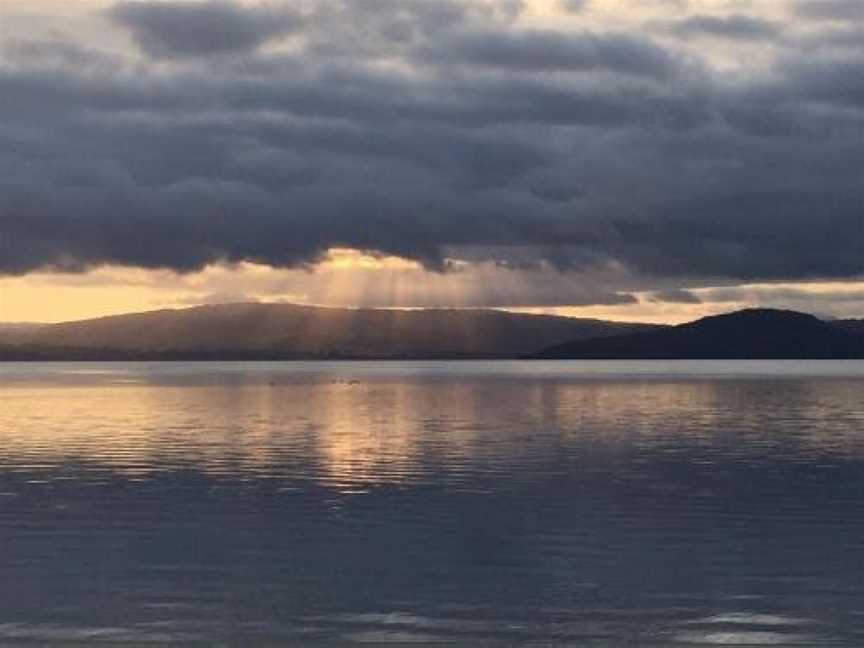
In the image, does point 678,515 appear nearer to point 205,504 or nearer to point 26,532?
point 205,504

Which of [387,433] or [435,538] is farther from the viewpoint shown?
[387,433]

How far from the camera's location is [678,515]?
169 feet

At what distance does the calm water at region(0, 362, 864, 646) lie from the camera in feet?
104

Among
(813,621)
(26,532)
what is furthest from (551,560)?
(26,532)

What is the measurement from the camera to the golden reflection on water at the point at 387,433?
7538 centimetres

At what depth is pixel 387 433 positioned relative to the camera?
10244cm

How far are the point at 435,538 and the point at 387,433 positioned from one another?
56.8 metres

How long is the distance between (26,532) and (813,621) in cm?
2775

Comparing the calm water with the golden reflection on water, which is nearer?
the calm water

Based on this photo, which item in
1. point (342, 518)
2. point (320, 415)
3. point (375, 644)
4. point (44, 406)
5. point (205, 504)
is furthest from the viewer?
point (44, 406)

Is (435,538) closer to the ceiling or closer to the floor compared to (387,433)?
closer to the floor

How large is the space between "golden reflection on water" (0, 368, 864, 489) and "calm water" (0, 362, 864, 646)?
628mm

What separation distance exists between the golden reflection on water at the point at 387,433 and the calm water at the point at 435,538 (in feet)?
2.06

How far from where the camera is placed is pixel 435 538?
45.8 meters
